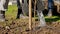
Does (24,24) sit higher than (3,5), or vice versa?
(3,5)

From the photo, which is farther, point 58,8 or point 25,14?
point 58,8

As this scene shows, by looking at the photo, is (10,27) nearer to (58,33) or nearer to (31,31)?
(31,31)

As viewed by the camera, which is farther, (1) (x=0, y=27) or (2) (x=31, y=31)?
(1) (x=0, y=27)

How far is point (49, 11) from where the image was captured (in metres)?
7.56

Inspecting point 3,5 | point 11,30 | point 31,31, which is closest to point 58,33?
point 31,31

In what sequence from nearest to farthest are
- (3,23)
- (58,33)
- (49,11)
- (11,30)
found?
(58,33) → (11,30) → (3,23) → (49,11)

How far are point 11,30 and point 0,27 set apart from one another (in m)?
0.47

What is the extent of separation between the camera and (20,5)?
23.4 ft

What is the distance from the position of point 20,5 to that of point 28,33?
8.01 feet

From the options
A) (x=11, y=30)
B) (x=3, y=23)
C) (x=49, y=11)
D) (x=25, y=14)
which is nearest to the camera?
(x=11, y=30)

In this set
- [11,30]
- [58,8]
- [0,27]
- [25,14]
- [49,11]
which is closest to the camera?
[11,30]

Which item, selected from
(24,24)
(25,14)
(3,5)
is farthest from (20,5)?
(24,24)

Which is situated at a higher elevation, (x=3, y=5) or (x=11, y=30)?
(x=3, y=5)

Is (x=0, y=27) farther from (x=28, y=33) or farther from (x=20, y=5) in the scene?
(x=20, y=5)
